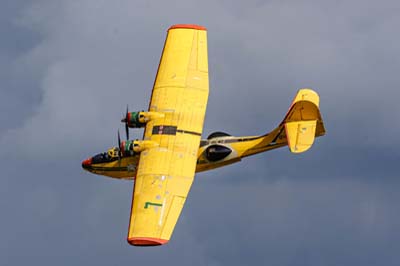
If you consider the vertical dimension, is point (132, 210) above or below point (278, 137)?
below

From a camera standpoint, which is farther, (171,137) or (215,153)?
(215,153)

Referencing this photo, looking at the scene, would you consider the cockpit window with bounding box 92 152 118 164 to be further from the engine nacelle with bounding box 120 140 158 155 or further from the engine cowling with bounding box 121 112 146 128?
the engine cowling with bounding box 121 112 146 128

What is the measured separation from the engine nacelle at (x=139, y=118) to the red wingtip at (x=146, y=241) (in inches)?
566

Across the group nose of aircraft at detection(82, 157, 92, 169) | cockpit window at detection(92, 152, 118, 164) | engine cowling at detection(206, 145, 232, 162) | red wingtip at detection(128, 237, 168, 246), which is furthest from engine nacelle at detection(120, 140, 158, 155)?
red wingtip at detection(128, 237, 168, 246)

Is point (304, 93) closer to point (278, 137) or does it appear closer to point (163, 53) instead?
point (278, 137)

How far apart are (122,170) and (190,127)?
6278mm

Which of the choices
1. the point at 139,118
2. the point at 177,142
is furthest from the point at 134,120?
the point at 177,142

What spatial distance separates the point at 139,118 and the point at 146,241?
591 inches

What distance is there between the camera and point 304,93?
94938 millimetres

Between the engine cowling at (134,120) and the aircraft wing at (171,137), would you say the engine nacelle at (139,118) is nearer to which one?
the engine cowling at (134,120)

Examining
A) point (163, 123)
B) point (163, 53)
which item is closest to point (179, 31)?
point (163, 53)

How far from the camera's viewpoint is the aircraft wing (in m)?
84.9

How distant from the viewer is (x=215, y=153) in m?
94.4

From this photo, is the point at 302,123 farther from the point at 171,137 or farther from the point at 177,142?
the point at 171,137
